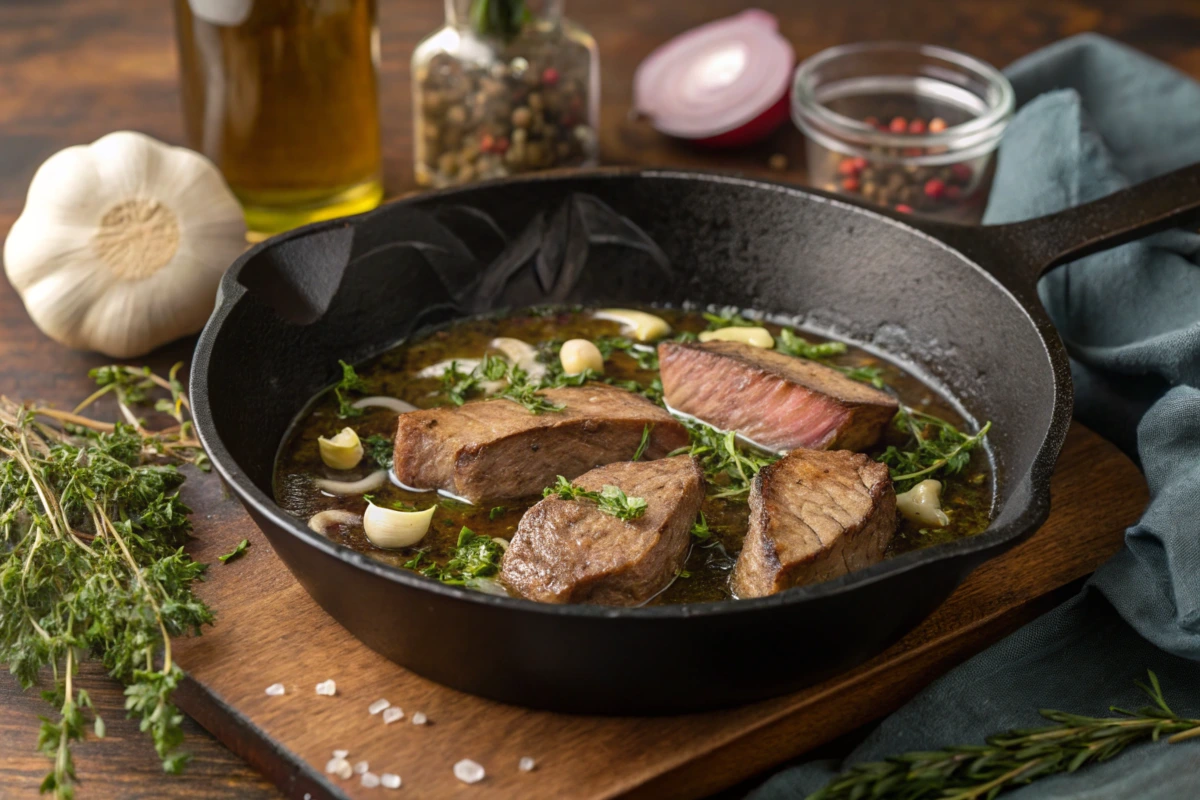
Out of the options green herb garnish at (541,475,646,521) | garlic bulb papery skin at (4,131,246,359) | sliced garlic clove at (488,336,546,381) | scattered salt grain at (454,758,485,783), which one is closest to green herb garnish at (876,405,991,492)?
green herb garnish at (541,475,646,521)

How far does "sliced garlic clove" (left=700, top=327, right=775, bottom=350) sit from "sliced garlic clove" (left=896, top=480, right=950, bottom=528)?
0.65 meters

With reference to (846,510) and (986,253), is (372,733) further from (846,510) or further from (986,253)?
(986,253)

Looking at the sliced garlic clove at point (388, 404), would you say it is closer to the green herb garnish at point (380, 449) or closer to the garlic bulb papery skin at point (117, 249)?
the green herb garnish at point (380, 449)

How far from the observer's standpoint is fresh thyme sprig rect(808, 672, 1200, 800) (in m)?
2.07

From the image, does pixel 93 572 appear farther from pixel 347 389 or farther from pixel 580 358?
pixel 580 358

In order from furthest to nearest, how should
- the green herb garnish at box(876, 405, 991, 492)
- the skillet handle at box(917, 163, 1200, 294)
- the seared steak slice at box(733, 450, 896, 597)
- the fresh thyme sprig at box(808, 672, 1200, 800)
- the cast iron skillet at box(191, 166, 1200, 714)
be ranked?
1. the skillet handle at box(917, 163, 1200, 294)
2. the green herb garnish at box(876, 405, 991, 492)
3. the seared steak slice at box(733, 450, 896, 597)
4. the fresh thyme sprig at box(808, 672, 1200, 800)
5. the cast iron skillet at box(191, 166, 1200, 714)

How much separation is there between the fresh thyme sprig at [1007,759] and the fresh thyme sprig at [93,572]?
3.61 ft

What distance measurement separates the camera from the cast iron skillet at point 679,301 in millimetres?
1965

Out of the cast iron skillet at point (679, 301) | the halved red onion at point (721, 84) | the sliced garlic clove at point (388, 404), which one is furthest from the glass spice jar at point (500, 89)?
the sliced garlic clove at point (388, 404)

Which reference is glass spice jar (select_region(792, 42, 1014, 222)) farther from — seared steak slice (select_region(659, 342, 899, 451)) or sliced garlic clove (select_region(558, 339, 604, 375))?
sliced garlic clove (select_region(558, 339, 604, 375))

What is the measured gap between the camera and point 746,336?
3.18 meters

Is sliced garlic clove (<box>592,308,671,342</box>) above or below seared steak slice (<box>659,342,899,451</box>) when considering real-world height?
below

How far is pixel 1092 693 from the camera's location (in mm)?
2396

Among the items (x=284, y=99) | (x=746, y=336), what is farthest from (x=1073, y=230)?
(x=284, y=99)
